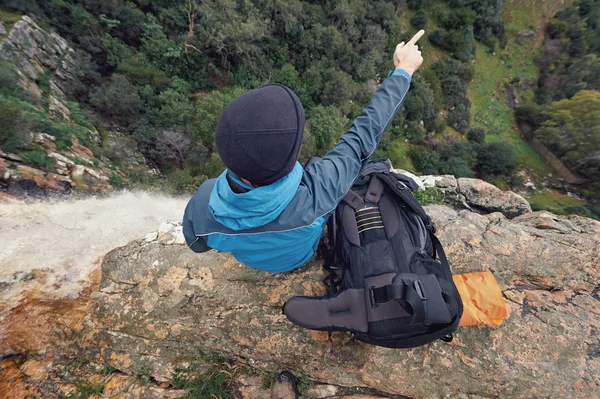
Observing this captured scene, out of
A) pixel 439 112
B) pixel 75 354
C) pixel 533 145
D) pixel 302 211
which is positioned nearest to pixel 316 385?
pixel 302 211

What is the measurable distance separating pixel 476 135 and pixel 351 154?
28.8 m

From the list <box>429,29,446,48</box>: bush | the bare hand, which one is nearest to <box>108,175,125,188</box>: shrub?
the bare hand

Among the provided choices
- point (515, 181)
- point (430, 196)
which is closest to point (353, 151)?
point (430, 196)

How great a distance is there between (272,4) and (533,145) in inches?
1122

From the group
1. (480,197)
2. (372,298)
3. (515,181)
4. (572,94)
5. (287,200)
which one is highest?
(572,94)

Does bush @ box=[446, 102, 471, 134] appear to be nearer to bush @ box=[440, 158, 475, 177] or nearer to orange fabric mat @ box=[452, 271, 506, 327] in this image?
bush @ box=[440, 158, 475, 177]

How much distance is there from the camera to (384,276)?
2.52 metres

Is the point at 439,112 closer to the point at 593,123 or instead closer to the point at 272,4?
the point at 593,123

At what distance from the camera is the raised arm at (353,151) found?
1892 millimetres

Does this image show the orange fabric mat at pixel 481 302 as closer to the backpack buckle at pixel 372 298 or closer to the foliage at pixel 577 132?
the backpack buckle at pixel 372 298

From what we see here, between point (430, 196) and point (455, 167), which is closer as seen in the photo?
point (430, 196)

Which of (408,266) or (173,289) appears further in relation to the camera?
(173,289)

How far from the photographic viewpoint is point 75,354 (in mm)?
3500

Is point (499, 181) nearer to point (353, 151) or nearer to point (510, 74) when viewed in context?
point (510, 74)
